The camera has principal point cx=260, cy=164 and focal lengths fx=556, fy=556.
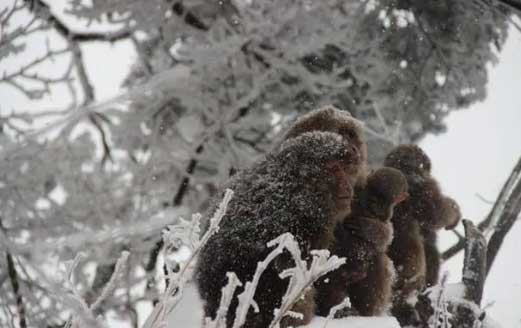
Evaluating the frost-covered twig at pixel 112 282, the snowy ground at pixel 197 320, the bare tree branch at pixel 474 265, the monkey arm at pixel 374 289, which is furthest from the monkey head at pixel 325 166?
the frost-covered twig at pixel 112 282

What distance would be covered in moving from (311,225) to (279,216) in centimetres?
11

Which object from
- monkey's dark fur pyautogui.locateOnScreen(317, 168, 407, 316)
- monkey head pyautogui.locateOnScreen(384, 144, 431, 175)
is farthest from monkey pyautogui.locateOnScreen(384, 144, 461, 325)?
monkey's dark fur pyautogui.locateOnScreen(317, 168, 407, 316)

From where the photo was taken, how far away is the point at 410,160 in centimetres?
254

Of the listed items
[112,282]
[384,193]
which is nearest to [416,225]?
[384,193]

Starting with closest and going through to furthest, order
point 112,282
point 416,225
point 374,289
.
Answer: point 112,282 → point 374,289 → point 416,225

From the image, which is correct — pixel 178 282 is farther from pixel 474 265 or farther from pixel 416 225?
pixel 474 265

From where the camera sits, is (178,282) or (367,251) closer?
(178,282)

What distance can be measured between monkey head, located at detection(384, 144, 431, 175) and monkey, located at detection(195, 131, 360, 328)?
58 centimetres

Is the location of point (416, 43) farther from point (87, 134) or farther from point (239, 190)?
point (239, 190)

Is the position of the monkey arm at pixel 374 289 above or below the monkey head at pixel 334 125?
below

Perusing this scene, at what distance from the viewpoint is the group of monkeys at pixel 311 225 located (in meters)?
1.80

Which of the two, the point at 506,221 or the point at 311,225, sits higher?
the point at 311,225

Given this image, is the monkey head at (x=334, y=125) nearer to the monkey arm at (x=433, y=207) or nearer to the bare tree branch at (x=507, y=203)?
the monkey arm at (x=433, y=207)

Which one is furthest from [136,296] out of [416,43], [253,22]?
[416,43]
